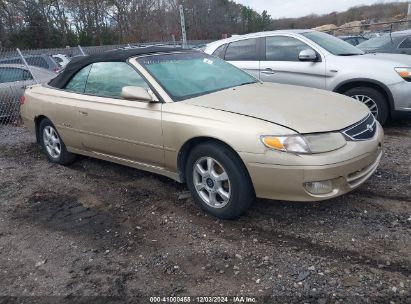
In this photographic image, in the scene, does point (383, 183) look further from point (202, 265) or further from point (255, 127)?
point (202, 265)

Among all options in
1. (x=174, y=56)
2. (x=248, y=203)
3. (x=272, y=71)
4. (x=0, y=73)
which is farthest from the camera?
(x=0, y=73)

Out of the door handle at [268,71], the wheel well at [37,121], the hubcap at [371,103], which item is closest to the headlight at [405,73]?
the hubcap at [371,103]

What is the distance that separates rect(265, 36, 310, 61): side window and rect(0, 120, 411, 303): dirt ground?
2682mm

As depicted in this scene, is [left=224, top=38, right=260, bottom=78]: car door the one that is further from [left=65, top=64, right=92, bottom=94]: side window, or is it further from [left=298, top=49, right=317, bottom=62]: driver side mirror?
[left=65, top=64, right=92, bottom=94]: side window

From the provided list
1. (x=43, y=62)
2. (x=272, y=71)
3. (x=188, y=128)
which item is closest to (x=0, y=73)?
(x=43, y=62)

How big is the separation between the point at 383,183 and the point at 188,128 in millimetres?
2163

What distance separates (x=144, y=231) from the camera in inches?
147

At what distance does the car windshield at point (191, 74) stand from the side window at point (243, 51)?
234 cm

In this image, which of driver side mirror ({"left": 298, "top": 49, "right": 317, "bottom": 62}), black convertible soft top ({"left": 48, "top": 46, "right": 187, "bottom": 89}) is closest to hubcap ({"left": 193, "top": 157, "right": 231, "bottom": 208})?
black convertible soft top ({"left": 48, "top": 46, "right": 187, "bottom": 89})

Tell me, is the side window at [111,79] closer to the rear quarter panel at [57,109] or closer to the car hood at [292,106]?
the rear quarter panel at [57,109]

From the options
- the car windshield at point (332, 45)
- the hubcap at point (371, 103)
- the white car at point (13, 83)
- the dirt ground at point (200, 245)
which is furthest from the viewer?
the white car at point (13, 83)

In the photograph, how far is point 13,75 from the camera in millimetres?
9703

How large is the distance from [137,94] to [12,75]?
7029mm

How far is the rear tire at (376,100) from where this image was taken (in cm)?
611
